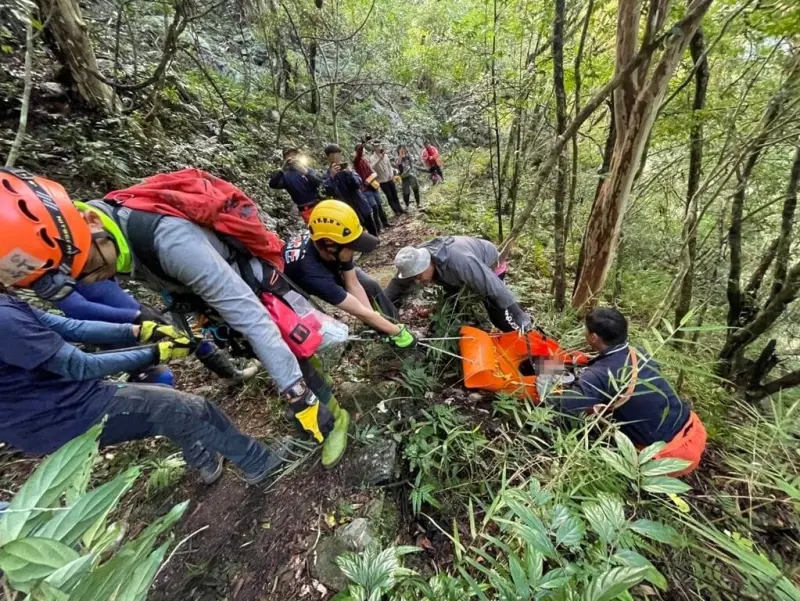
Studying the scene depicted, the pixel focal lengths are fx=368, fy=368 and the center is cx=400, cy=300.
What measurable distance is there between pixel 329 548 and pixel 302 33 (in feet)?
37.8

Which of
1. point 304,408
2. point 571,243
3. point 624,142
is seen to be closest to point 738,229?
point 624,142

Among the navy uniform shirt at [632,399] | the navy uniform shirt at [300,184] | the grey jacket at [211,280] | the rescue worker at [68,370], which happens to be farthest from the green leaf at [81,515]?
the navy uniform shirt at [300,184]

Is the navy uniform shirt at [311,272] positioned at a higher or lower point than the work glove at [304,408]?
higher

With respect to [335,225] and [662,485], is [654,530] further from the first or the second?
[335,225]

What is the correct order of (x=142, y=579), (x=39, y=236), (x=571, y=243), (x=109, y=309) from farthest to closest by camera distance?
1. (x=571, y=243)
2. (x=109, y=309)
3. (x=39, y=236)
4. (x=142, y=579)

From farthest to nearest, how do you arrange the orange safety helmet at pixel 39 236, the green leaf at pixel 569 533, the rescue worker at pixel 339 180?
the rescue worker at pixel 339 180
the orange safety helmet at pixel 39 236
the green leaf at pixel 569 533

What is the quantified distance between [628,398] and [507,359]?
108 centimetres

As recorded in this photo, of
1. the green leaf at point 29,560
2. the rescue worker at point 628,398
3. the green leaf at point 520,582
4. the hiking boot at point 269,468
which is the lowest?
the hiking boot at point 269,468

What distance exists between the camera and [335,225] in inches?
116

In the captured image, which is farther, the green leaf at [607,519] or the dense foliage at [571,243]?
the dense foliage at [571,243]

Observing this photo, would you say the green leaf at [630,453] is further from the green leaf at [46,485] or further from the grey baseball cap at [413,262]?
the grey baseball cap at [413,262]

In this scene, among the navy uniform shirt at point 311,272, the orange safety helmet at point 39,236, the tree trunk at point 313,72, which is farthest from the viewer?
the tree trunk at point 313,72

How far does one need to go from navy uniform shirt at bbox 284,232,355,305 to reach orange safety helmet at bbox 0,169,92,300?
4.77 ft

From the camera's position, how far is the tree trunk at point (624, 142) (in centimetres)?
342
